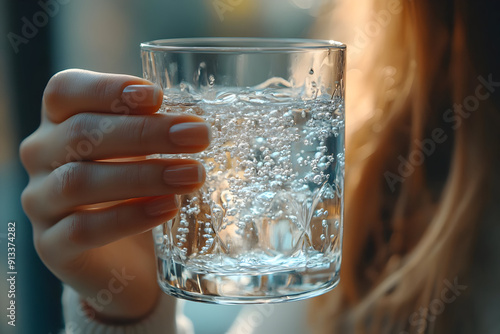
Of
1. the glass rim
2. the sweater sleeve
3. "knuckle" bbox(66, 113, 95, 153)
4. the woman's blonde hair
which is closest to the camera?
the glass rim

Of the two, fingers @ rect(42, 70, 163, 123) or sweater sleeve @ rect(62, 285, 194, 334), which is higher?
fingers @ rect(42, 70, 163, 123)

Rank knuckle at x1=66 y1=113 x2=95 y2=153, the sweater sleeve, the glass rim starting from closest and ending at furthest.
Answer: the glass rim, knuckle at x1=66 y1=113 x2=95 y2=153, the sweater sleeve

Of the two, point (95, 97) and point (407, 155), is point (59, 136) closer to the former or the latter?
point (95, 97)

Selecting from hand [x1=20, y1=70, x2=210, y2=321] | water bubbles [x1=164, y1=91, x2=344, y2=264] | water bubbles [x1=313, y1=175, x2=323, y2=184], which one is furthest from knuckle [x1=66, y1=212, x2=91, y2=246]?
water bubbles [x1=313, y1=175, x2=323, y2=184]

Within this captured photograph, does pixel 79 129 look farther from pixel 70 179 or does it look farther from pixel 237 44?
pixel 237 44

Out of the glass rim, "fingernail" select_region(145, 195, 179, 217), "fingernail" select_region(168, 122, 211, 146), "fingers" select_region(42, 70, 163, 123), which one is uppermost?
the glass rim

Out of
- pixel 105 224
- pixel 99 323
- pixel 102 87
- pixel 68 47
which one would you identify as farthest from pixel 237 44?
pixel 68 47

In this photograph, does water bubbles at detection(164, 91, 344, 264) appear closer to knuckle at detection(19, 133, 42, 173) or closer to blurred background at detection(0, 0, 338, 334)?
knuckle at detection(19, 133, 42, 173)
